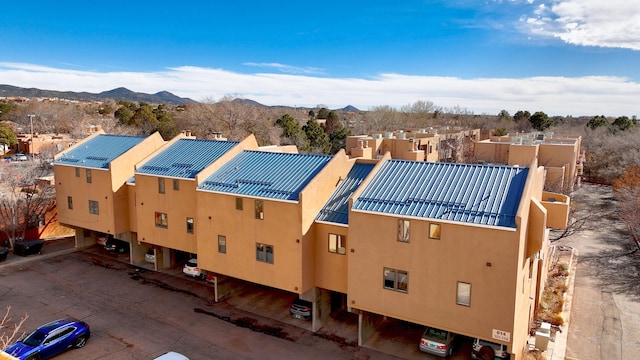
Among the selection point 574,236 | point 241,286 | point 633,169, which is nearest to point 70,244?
point 241,286

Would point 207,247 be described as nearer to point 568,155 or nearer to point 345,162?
point 345,162

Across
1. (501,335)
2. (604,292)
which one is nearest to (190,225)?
(501,335)

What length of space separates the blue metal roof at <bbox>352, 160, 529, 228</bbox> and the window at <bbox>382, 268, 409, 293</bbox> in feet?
8.89

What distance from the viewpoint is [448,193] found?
19766 millimetres

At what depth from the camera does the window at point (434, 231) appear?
18.4 meters

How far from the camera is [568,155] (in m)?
49.8

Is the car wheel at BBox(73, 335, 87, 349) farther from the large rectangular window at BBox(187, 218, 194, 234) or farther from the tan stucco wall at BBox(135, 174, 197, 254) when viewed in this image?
the large rectangular window at BBox(187, 218, 194, 234)

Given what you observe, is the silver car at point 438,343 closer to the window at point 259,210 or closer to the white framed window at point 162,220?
the window at point 259,210

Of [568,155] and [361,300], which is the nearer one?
[361,300]

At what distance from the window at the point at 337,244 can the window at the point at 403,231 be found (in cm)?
346

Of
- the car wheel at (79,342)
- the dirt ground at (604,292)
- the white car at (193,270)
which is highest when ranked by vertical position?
the white car at (193,270)

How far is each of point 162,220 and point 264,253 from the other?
9.96 metres

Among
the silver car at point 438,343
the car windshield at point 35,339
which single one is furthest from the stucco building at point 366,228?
the car windshield at point 35,339

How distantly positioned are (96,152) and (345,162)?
22.0 meters
